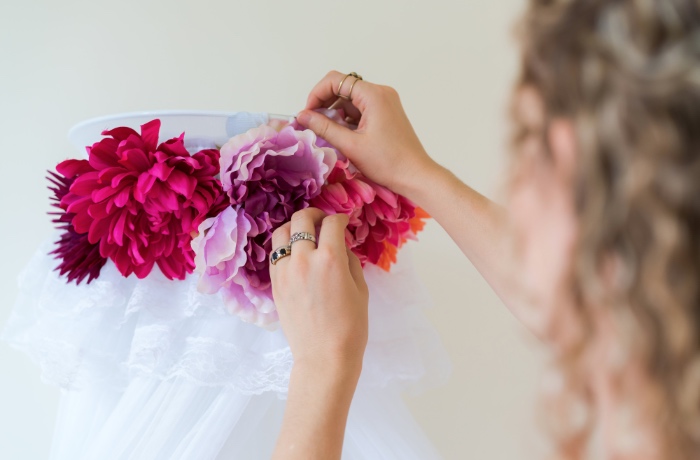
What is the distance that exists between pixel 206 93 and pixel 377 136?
0.56m

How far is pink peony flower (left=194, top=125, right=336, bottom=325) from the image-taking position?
2.42 ft

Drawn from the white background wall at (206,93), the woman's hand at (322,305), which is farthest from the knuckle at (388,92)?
the white background wall at (206,93)

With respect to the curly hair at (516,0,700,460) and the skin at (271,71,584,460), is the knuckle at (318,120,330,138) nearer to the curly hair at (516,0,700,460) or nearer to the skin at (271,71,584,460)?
the skin at (271,71,584,460)

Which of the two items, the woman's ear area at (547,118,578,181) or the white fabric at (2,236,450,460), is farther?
the white fabric at (2,236,450,460)

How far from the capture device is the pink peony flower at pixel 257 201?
2.42ft

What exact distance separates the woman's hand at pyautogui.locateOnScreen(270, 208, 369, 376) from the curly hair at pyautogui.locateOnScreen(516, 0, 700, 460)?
0.85 ft

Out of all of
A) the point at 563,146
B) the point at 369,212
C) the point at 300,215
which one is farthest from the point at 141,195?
the point at 563,146

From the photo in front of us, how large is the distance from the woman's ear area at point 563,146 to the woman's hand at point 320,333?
0.28 m

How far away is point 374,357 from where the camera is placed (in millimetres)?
855

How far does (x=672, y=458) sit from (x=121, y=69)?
1.12 meters

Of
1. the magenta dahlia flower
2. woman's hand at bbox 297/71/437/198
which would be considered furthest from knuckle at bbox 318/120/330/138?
the magenta dahlia flower


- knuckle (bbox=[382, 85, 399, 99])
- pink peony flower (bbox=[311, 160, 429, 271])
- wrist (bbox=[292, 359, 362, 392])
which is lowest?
wrist (bbox=[292, 359, 362, 392])

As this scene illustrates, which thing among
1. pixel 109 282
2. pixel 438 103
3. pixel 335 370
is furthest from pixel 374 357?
pixel 438 103

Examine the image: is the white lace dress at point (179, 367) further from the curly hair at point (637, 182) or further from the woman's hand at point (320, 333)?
the curly hair at point (637, 182)
